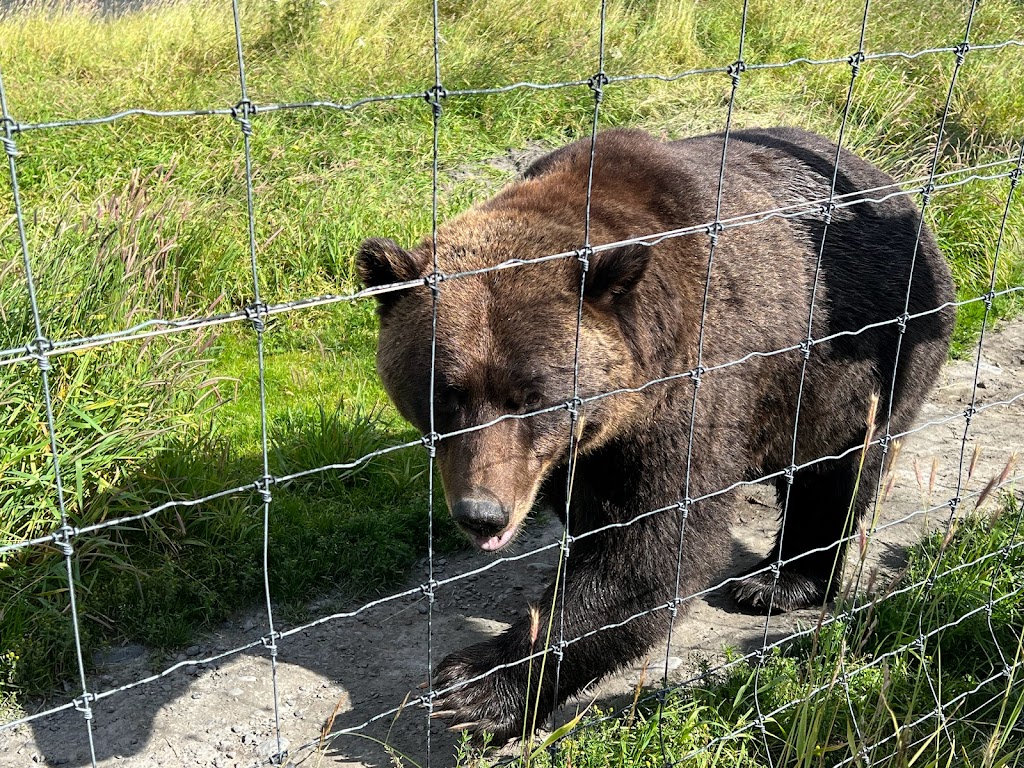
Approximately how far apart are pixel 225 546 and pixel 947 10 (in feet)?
32.0

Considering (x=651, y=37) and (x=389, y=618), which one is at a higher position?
(x=651, y=37)

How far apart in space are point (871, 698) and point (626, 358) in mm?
1253

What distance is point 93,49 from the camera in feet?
30.3

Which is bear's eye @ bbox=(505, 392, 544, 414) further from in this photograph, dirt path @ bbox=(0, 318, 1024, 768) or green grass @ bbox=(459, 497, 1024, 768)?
dirt path @ bbox=(0, 318, 1024, 768)

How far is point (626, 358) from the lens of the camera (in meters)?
3.26

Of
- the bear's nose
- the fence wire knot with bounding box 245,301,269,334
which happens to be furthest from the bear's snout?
the fence wire knot with bounding box 245,301,269,334

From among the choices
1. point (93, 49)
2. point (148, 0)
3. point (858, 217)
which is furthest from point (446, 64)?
point (858, 217)

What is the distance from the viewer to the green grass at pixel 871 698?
302 centimetres

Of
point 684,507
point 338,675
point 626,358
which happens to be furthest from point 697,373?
point 338,675

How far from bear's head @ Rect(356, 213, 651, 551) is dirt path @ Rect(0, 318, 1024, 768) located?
83 centimetres

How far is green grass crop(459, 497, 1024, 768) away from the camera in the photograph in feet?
9.92

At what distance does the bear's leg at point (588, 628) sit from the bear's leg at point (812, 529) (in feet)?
2.78

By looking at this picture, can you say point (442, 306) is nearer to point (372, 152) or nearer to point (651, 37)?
point (372, 152)

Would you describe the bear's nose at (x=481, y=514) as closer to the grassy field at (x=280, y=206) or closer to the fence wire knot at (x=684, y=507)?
the fence wire knot at (x=684, y=507)
